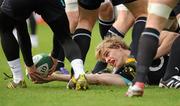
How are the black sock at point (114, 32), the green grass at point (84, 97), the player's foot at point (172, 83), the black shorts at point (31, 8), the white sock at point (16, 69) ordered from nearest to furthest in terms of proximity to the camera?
the green grass at point (84, 97), the black shorts at point (31, 8), the player's foot at point (172, 83), the white sock at point (16, 69), the black sock at point (114, 32)

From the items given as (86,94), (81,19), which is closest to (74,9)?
(81,19)

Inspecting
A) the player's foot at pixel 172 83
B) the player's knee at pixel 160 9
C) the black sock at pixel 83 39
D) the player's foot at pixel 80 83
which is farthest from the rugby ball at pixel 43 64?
the player's knee at pixel 160 9

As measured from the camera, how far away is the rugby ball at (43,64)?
9109 mm

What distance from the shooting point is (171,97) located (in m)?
7.68

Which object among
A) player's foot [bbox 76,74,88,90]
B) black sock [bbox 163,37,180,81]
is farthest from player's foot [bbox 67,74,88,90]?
black sock [bbox 163,37,180,81]

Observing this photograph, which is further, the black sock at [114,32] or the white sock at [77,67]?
the black sock at [114,32]

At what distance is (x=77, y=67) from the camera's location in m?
8.45

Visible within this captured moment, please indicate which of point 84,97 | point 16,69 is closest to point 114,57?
point 16,69

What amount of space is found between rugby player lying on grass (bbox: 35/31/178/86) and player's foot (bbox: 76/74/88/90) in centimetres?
58

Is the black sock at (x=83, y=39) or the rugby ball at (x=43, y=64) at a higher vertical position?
the black sock at (x=83, y=39)

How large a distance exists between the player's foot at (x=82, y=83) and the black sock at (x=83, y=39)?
0.90 metres

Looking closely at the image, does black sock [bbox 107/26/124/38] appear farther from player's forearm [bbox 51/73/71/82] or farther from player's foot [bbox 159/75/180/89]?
player's foot [bbox 159/75/180/89]

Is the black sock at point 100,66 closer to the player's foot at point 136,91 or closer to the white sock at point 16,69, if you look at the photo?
the white sock at point 16,69

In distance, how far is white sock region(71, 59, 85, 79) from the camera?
8382 mm
